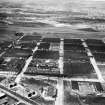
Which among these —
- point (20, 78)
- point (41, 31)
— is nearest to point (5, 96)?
point (20, 78)

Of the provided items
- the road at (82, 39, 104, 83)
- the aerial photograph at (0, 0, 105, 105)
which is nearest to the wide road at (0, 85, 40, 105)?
the aerial photograph at (0, 0, 105, 105)

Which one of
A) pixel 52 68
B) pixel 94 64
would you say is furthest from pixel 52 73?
pixel 94 64

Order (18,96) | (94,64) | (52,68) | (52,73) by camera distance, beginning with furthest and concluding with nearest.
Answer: (94,64), (52,68), (52,73), (18,96)

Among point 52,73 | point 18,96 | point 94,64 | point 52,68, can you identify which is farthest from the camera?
point 94,64

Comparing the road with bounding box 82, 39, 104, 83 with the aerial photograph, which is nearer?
the aerial photograph

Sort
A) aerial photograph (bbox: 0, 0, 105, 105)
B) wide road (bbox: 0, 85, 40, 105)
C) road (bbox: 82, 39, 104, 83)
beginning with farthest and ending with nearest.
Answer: road (bbox: 82, 39, 104, 83), aerial photograph (bbox: 0, 0, 105, 105), wide road (bbox: 0, 85, 40, 105)

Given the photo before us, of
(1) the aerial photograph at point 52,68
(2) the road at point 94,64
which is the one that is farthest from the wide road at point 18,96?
(2) the road at point 94,64

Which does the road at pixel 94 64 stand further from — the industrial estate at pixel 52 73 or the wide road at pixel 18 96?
the wide road at pixel 18 96

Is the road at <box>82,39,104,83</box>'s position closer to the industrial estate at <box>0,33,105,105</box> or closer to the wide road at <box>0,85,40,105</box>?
the industrial estate at <box>0,33,105,105</box>

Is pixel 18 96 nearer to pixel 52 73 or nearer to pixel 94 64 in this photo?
pixel 52 73
